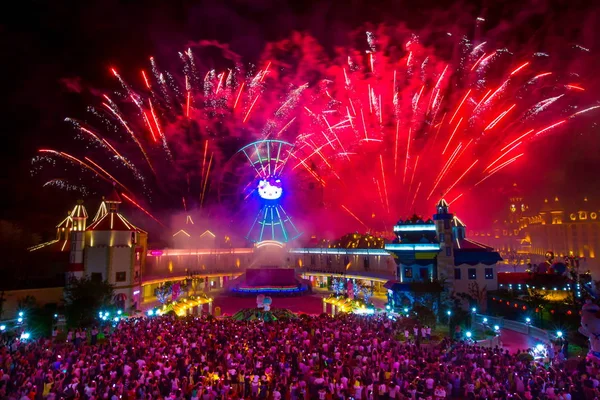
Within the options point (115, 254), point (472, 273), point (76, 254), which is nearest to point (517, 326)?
point (472, 273)

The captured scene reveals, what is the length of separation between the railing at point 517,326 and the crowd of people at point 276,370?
8026 mm

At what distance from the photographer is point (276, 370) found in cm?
1838

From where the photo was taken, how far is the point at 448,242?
4078cm

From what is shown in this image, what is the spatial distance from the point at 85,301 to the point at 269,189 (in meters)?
30.0

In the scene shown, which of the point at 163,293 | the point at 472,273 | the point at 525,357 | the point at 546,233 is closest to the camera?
the point at 525,357

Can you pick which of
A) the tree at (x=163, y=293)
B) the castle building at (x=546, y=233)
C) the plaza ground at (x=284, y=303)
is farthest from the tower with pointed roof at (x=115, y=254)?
the castle building at (x=546, y=233)

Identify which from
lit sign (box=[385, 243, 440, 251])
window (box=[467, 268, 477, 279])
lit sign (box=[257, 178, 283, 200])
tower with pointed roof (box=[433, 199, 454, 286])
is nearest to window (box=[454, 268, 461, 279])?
tower with pointed roof (box=[433, 199, 454, 286])

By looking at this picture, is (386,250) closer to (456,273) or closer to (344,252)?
(456,273)

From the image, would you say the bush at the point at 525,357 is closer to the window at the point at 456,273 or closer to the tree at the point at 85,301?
the window at the point at 456,273

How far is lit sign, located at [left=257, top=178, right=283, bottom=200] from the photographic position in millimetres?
58625

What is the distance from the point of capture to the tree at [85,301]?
32.2 m

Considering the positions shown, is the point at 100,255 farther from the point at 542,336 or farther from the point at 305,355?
the point at 542,336

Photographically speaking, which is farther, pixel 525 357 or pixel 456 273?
pixel 456 273

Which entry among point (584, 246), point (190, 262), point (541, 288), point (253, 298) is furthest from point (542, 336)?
point (584, 246)
